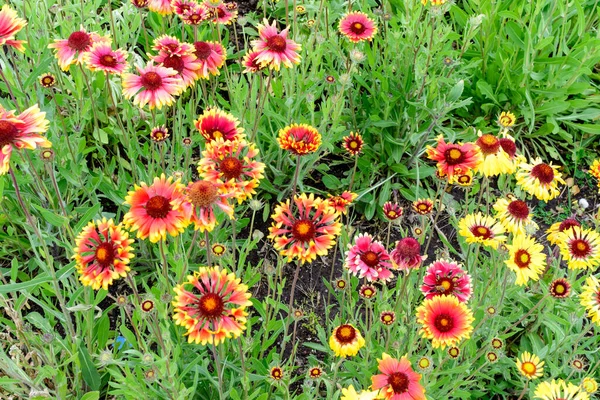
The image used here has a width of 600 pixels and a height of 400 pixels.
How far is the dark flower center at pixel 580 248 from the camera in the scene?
6.36 ft

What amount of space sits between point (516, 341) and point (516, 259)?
810 mm

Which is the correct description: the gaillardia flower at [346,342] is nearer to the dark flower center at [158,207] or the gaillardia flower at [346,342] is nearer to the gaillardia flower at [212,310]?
the gaillardia flower at [212,310]

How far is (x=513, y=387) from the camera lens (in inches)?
91.9

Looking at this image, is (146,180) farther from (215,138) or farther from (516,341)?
(516,341)

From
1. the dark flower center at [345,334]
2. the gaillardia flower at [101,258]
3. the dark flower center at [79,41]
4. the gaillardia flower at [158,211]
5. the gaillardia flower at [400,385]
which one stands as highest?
the dark flower center at [79,41]

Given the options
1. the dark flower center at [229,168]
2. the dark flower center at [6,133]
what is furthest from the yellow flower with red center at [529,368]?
the dark flower center at [6,133]

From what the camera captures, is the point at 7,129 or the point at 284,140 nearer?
the point at 7,129

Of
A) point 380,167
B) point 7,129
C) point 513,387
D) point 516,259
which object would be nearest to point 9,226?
point 7,129

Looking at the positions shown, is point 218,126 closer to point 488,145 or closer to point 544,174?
point 488,145

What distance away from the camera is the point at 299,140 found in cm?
196

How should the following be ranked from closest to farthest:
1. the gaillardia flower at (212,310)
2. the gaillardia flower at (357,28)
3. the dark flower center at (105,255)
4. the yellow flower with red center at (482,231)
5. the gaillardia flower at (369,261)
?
the gaillardia flower at (212,310)
the dark flower center at (105,255)
the gaillardia flower at (369,261)
the yellow flower with red center at (482,231)
the gaillardia flower at (357,28)

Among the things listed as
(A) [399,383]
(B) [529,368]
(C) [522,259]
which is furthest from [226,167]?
(B) [529,368]

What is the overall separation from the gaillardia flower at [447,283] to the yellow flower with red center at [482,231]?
0.12m

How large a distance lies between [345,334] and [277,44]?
1.06m
